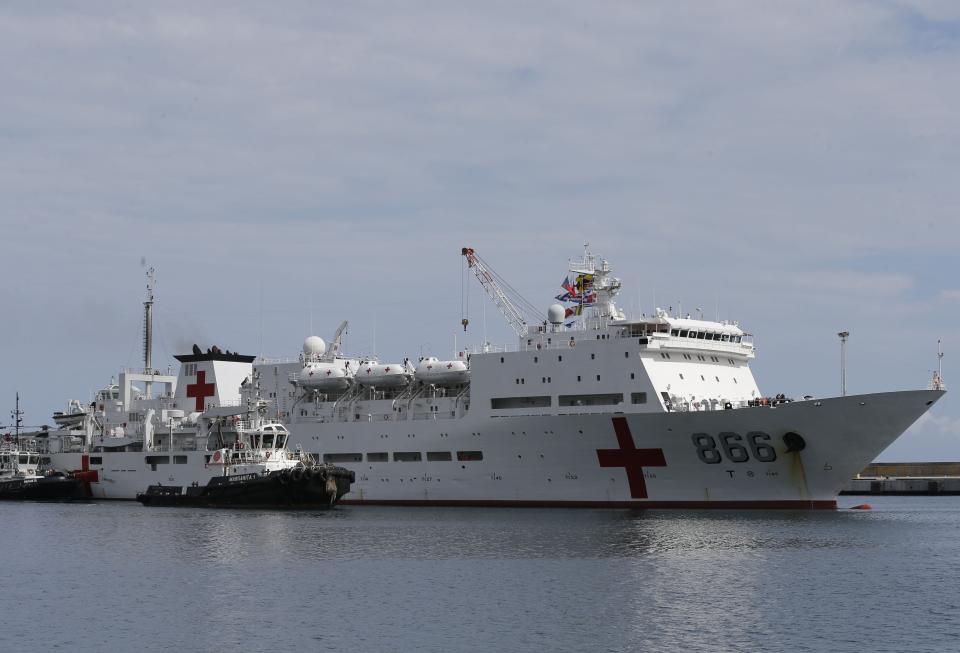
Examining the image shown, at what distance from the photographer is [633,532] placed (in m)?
33.4

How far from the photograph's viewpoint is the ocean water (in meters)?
20.5

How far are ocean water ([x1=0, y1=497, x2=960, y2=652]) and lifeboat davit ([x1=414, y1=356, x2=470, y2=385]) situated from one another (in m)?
7.54

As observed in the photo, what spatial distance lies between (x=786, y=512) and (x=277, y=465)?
19040 millimetres

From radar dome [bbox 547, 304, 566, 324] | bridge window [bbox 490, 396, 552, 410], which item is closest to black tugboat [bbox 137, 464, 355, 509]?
bridge window [bbox 490, 396, 552, 410]

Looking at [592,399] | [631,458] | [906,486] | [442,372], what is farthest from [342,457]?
[906,486]

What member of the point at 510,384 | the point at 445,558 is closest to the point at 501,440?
the point at 510,384

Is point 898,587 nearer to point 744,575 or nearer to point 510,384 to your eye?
point 744,575

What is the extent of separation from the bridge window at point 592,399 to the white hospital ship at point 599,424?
4 cm

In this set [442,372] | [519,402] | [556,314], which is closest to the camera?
[519,402]

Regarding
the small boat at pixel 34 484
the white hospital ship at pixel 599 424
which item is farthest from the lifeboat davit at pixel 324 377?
the small boat at pixel 34 484

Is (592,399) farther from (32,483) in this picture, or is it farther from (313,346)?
(32,483)

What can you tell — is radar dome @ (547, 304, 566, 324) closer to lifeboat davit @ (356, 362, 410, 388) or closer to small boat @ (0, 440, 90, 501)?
lifeboat davit @ (356, 362, 410, 388)

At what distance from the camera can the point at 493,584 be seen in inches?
1004

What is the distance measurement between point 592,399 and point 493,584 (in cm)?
1606
